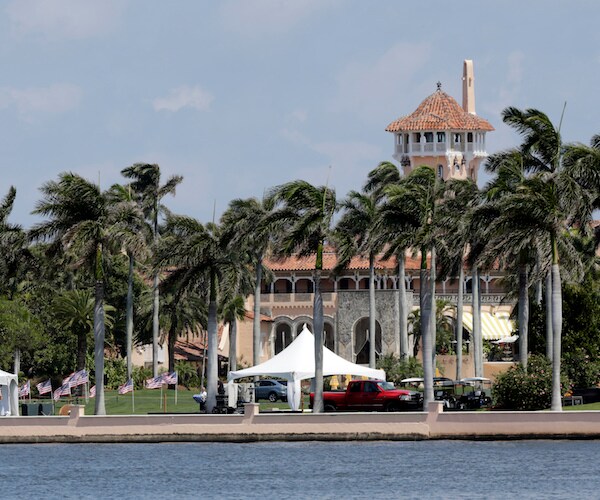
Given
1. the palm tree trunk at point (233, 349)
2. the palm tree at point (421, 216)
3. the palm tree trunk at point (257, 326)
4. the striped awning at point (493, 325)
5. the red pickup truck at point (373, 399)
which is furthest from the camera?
the striped awning at point (493, 325)

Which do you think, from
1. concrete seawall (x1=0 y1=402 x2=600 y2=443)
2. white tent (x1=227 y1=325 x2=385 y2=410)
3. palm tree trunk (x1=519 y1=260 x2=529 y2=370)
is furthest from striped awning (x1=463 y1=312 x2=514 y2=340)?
concrete seawall (x1=0 y1=402 x2=600 y2=443)

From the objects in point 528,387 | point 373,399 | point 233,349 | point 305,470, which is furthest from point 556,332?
point 233,349

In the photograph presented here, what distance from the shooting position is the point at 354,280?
119 meters

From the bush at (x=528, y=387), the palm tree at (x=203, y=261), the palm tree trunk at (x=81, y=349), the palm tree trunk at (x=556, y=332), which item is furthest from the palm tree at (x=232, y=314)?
the palm tree trunk at (x=556, y=332)

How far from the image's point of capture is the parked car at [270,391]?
85750mm

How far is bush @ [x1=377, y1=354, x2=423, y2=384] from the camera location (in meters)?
90.1

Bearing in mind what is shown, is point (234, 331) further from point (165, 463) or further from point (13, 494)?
point (13, 494)

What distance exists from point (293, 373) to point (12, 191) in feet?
95.4

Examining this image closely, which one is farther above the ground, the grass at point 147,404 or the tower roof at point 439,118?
the tower roof at point 439,118

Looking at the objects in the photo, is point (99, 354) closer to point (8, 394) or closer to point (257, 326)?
point (8, 394)

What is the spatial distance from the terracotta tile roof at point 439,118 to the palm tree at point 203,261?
67.2 meters

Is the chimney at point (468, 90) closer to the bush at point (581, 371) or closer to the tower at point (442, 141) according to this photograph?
the tower at point (442, 141)

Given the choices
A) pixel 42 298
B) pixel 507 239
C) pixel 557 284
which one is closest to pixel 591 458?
pixel 557 284

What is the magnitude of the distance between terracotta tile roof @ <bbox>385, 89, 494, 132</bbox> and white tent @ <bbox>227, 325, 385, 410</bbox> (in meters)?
66.0
